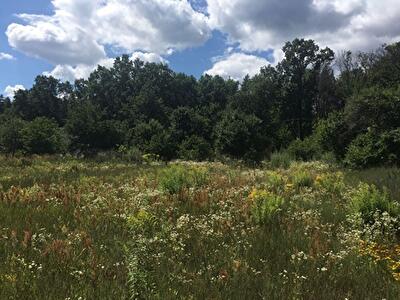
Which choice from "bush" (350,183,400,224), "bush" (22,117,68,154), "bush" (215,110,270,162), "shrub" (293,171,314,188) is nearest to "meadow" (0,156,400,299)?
"bush" (350,183,400,224)

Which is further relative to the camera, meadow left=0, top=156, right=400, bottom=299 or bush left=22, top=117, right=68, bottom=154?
bush left=22, top=117, right=68, bottom=154

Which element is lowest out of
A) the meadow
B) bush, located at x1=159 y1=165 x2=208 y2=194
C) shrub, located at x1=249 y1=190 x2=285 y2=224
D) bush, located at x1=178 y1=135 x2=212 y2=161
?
the meadow

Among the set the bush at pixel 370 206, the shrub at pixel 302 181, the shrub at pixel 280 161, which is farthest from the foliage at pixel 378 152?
the bush at pixel 370 206

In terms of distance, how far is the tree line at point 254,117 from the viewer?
2830 centimetres

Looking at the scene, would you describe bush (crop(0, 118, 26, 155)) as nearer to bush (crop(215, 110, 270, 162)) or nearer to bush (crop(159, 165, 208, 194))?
bush (crop(215, 110, 270, 162))

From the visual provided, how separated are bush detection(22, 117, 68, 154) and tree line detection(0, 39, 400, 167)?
0.12m

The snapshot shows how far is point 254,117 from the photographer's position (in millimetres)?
45125

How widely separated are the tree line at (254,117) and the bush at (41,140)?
0.39ft

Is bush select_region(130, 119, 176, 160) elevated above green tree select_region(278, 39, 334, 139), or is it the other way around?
green tree select_region(278, 39, 334, 139)

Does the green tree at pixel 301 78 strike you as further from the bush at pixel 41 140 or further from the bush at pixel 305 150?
the bush at pixel 41 140

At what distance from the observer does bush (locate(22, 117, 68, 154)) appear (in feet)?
151

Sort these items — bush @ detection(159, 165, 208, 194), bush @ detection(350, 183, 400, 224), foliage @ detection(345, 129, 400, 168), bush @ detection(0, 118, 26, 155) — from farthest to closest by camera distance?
1. bush @ detection(0, 118, 26, 155)
2. foliage @ detection(345, 129, 400, 168)
3. bush @ detection(159, 165, 208, 194)
4. bush @ detection(350, 183, 400, 224)

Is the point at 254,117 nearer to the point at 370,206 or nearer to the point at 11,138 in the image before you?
the point at 11,138

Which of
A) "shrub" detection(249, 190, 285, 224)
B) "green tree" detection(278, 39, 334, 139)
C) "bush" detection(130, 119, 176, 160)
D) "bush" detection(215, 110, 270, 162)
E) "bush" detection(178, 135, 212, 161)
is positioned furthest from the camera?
"green tree" detection(278, 39, 334, 139)
